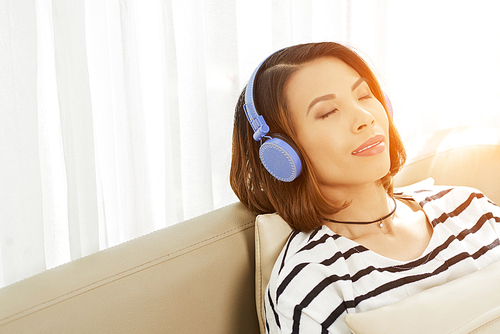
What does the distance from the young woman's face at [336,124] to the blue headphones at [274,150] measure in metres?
0.05

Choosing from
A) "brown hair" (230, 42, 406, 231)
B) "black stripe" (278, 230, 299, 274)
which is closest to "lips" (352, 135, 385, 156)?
"brown hair" (230, 42, 406, 231)

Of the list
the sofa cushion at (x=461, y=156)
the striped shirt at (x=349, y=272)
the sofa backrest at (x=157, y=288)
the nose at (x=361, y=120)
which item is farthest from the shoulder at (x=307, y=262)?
the sofa cushion at (x=461, y=156)

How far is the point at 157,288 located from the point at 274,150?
1.16ft

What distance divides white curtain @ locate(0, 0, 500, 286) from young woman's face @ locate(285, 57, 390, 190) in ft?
0.53

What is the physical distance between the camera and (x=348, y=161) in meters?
0.88

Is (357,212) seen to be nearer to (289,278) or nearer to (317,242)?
(317,242)

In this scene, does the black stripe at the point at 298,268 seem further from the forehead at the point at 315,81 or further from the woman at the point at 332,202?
the forehead at the point at 315,81

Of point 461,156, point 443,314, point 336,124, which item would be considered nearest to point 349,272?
point 443,314

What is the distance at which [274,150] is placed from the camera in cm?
88

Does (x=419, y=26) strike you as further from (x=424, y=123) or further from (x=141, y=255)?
(x=141, y=255)

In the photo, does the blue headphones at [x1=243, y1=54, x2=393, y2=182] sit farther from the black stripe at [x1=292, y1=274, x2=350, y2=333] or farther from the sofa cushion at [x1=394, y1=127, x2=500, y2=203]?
the sofa cushion at [x1=394, y1=127, x2=500, y2=203]

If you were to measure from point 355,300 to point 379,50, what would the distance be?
979 mm

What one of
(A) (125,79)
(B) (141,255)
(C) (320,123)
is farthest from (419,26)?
(B) (141,255)

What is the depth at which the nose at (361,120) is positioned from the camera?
865 mm
